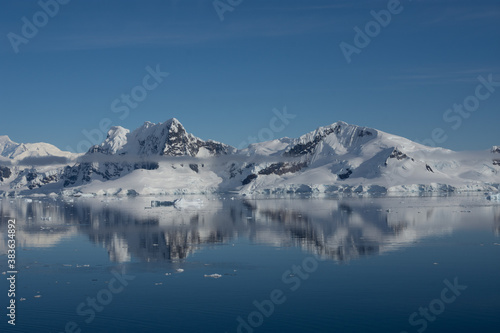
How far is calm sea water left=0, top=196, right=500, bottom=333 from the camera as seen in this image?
795 inches

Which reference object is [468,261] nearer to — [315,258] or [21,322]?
[315,258]

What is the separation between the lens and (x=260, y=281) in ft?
86.3

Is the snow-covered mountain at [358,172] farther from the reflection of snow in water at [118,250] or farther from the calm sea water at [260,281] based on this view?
the reflection of snow in water at [118,250]

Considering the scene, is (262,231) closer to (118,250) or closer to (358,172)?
(118,250)

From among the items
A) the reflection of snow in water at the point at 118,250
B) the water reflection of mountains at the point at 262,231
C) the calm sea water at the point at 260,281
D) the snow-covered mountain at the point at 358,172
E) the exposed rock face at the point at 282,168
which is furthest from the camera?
the exposed rock face at the point at 282,168

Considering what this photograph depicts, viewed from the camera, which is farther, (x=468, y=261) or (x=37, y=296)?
(x=468, y=261)

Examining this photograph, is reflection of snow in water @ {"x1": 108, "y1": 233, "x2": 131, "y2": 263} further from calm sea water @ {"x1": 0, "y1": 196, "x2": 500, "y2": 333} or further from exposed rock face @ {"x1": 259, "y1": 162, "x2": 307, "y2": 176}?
exposed rock face @ {"x1": 259, "y1": 162, "x2": 307, "y2": 176}

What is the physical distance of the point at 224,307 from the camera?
21906 millimetres

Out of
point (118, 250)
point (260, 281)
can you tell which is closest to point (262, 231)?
point (118, 250)

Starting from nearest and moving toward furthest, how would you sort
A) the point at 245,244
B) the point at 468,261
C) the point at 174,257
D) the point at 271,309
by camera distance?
the point at 271,309 < the point at 468,261 < the point at 174,257 < the point at 245,244

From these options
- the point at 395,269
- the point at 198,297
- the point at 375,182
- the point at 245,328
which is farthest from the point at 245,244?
the point at 375,182

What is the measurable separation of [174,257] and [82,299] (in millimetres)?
10101

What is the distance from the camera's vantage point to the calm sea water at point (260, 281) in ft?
66.2

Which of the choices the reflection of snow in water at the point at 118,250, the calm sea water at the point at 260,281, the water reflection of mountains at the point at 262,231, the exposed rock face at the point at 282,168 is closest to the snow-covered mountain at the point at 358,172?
the exposed rock face at the point at 282,168
